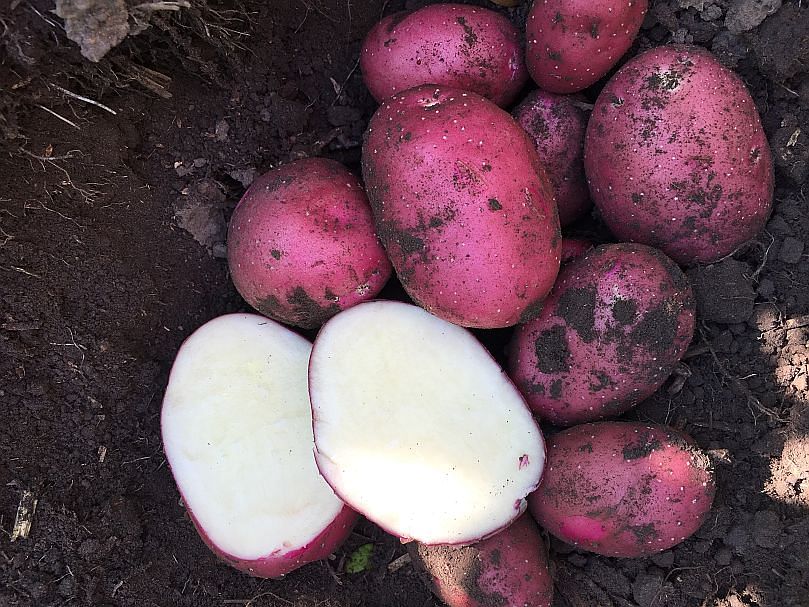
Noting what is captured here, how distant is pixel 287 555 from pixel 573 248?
1.07 meters

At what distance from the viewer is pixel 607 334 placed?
54.1 inches

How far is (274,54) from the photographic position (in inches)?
64.0

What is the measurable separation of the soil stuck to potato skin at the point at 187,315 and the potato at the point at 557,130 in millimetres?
282

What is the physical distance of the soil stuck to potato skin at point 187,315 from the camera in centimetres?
140

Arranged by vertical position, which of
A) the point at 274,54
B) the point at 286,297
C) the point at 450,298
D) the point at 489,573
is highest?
the point at 274,54

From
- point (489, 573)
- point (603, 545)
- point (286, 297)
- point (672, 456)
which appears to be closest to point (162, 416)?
point (286, 297)

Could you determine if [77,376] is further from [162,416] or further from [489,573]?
[489,573]

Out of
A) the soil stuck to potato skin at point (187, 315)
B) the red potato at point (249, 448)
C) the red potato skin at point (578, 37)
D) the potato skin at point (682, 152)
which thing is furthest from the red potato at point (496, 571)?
the red potato skin at point (578, 37)

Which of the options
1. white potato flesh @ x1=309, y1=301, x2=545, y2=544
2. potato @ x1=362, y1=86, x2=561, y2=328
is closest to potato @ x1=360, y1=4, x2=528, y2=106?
potato @ x1=362, y1=86, x2=561, y2=328

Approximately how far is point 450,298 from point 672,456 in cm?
63

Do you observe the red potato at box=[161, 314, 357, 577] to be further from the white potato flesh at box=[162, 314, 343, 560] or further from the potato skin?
the potato skin

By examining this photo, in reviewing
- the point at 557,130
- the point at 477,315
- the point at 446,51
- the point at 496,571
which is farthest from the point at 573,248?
the point at 496,571

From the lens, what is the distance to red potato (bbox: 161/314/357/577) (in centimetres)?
149

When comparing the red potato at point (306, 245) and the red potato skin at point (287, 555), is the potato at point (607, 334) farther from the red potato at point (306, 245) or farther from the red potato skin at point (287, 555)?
the red potato skin at point (287, 555)
